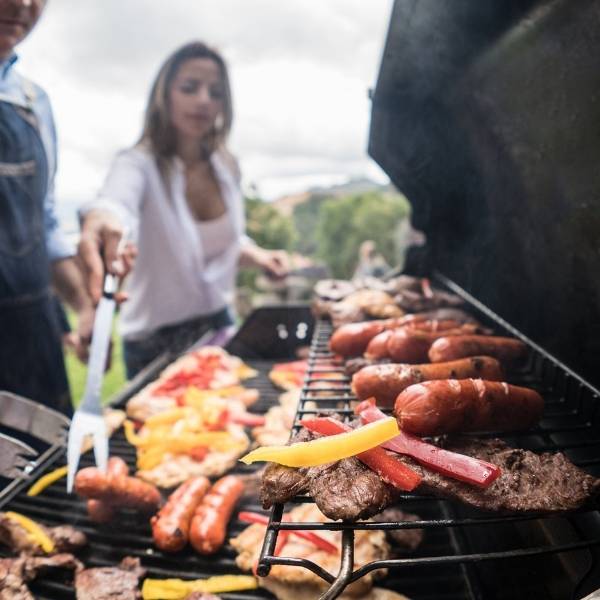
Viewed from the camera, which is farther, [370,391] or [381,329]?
[381,329]

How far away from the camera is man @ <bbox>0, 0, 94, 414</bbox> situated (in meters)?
3.40

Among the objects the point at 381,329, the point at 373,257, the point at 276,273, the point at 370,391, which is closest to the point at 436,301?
the point at 381,329

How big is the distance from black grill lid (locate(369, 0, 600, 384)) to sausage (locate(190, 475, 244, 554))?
200 cm

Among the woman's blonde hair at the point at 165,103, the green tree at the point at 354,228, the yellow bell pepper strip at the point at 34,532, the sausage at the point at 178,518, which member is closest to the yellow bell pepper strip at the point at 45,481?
the yellow bell pepper strip at the point at 34,532

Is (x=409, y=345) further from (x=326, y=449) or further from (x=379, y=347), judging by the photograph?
(x=326, y=449)

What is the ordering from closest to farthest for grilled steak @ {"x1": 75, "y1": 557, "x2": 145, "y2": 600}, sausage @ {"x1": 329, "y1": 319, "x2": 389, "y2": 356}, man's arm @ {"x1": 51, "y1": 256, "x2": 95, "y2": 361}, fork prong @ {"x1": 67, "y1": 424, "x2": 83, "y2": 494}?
grilled steak @ {"x1": 75, "y1": 557, "x2": 145, "y2": 600}, fork prong @ {"x1": 67, "y1": 424, "x2": 83, "y2": 494}, sausage @ {"x1": 329, "y1": 319, "x2": 389, "y2": 356}, man's arm @ {"x1": 51, "y1": 256, "x2": 95, "y2": 361}

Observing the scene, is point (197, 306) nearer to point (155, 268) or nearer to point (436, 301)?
point (155, 268)

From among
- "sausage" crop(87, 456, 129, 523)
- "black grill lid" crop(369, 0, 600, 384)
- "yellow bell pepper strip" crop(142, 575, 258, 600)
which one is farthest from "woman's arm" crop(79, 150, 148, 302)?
"black grill lid" crop(369, 0, 600, 384)

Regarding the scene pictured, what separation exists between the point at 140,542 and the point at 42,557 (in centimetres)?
45

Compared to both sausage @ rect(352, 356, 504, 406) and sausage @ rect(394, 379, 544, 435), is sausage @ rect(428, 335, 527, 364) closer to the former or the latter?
sausage @ rect(352, 356, 504, 406)

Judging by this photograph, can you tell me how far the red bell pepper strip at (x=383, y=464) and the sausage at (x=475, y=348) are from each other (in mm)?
943

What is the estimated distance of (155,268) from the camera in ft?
17.3

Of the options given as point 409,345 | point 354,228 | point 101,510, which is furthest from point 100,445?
point 354,228

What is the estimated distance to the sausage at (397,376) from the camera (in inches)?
81.7
